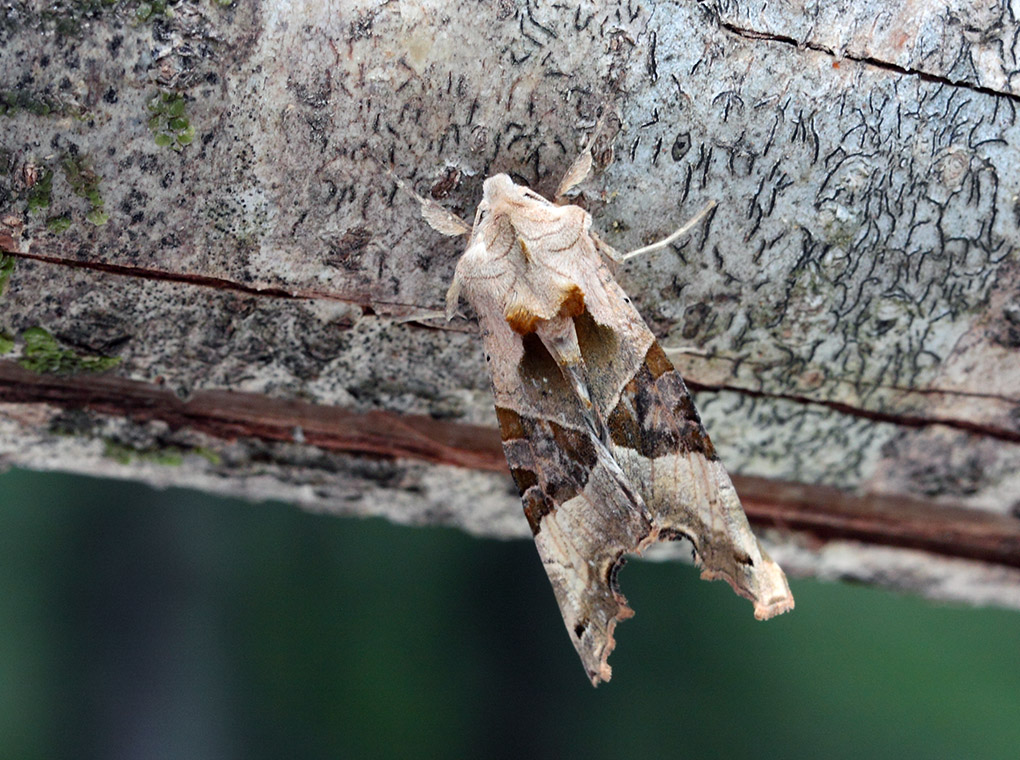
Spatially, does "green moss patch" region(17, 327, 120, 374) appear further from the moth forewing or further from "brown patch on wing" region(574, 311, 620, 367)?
"brown patch on wing" region(574, 311, 620, 367)

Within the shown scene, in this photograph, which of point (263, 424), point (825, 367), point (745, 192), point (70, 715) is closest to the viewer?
point (745, 192)

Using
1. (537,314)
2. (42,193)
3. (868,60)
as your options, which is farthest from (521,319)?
(42,193)

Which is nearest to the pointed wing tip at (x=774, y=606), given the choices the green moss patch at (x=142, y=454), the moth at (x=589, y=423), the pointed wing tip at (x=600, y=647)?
the moth at (x=589, y=423)

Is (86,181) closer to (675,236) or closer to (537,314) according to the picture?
(537,314)

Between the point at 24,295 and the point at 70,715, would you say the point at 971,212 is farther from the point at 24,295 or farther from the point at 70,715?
the point at 70,715

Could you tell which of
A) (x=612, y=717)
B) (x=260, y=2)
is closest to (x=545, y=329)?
(x=260, y=2)

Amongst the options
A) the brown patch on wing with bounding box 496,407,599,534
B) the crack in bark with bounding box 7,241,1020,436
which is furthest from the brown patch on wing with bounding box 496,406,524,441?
the crack in bark with bounding box 7,241,1020,436

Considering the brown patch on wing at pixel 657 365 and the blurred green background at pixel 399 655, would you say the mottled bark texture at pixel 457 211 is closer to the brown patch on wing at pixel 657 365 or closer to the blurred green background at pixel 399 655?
the brown patch on wing at pixel 657 365
